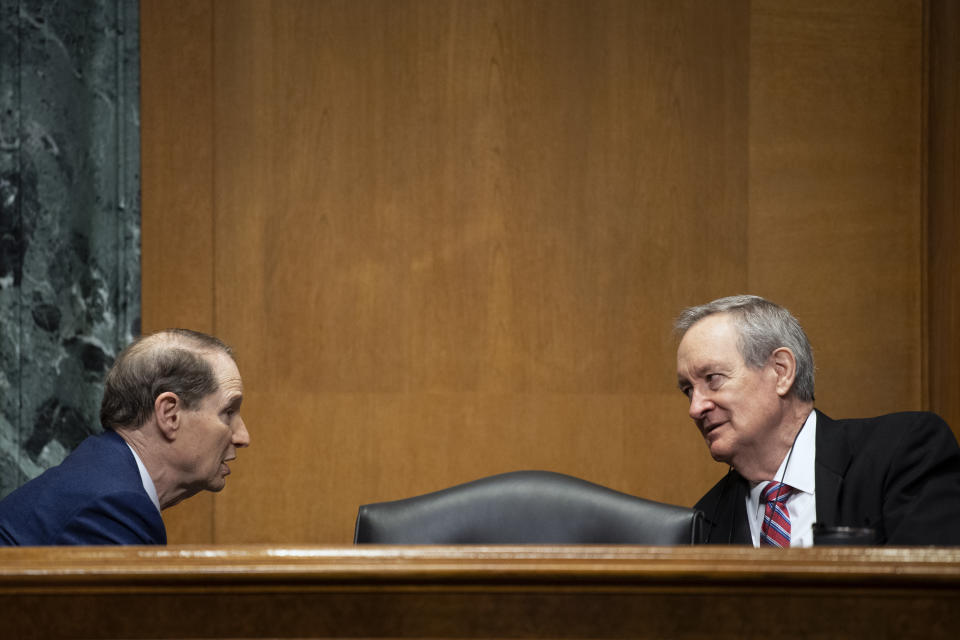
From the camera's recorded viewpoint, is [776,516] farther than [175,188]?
No

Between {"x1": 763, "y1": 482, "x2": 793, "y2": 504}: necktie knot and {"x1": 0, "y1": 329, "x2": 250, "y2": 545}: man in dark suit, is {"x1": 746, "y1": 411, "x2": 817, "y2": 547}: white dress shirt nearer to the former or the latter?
{"x1": 763, "y1": 482, "x2": 793, "y2": 504}: necktie knot

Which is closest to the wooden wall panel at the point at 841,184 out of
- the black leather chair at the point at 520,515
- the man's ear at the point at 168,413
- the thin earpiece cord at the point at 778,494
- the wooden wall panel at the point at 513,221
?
the wooden wall panel at the point at 513,221

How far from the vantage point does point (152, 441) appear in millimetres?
2041

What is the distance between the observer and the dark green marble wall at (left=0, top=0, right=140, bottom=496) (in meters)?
3.02

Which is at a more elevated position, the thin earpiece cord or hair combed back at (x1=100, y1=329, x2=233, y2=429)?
hair combed back at (x1=100, y1=329, x2=233, y2=429)

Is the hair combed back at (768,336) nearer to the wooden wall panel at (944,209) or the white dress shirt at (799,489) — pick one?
the white dress shirt at (799,489)

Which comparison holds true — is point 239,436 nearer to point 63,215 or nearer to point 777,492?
point 777,492

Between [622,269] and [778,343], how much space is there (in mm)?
1047

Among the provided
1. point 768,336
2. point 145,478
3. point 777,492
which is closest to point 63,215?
point 145,478

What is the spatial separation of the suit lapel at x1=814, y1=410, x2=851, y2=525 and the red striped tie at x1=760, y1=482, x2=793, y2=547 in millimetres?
90

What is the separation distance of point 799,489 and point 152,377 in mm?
1369

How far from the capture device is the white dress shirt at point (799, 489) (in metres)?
1.98

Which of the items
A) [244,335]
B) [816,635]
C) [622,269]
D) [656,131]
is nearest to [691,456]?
[622,269]

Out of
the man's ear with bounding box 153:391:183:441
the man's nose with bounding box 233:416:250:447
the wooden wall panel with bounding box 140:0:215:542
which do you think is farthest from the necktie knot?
the wooden wall panel with bounding box 140:0:215:542
